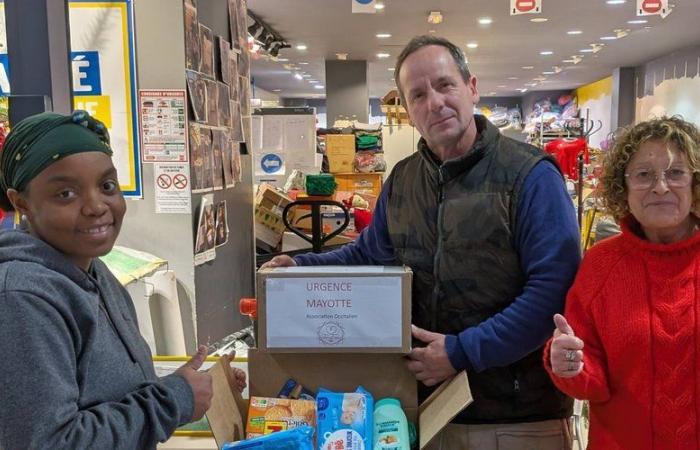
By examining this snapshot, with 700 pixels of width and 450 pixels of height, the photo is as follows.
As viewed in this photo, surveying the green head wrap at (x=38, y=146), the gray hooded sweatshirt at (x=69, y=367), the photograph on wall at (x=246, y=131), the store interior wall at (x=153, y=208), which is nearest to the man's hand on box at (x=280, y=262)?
the gray hooded sweatshirt at (x=69, y=367)

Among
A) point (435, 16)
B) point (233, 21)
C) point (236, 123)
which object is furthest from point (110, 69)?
point (435, 16)

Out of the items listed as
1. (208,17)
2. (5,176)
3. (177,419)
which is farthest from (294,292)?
(208,17)

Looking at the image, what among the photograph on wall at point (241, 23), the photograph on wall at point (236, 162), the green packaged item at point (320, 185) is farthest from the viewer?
the green packaged item at point (320, 185)

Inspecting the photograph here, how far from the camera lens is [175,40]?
2656 mm

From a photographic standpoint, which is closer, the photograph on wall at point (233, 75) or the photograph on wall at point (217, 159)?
the photograph on wall at point (217, 159)

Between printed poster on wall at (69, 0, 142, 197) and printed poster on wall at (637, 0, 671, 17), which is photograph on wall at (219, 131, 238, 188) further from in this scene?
printed poster on wall at (637, 0, 671, 17)

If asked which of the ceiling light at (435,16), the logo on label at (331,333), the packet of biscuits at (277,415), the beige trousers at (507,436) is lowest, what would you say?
the beige trousers at (507,436)

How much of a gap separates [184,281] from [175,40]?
1079 mm

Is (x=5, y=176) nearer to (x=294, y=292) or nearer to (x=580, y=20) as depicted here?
(x=294, y=292)

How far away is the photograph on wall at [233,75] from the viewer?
11.4 ft

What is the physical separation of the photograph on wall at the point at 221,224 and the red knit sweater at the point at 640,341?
2129 millimetres

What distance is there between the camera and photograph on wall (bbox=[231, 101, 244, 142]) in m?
3.48

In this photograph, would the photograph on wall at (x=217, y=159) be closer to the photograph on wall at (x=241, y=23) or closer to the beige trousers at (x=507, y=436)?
the photograph on wall at (x=241, y=23)

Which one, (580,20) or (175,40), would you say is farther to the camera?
(580,20)
